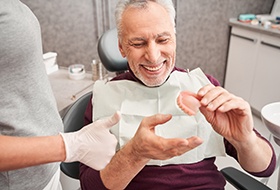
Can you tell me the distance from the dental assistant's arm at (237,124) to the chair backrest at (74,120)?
23.5 inches

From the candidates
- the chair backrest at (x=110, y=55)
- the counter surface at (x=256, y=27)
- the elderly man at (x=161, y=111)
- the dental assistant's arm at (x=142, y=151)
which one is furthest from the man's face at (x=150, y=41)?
the counter surface at (x=256, y=27)

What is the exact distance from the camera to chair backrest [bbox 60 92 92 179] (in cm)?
121

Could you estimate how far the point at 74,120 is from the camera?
123cm

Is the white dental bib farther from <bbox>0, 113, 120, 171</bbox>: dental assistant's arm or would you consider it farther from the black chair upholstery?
<bbox>0, 113, 120, 171</bbox>: dental assistant's arm

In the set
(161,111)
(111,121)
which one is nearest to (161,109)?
(161,111)

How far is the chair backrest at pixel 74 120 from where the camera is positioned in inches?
47.4

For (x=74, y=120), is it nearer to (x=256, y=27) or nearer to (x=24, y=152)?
(x=24, y=152)

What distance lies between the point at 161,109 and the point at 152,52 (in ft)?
0.90

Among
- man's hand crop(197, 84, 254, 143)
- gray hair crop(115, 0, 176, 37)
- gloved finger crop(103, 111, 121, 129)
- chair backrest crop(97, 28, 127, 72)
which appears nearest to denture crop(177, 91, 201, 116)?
man's hand crop(197, 84, 254, 143)

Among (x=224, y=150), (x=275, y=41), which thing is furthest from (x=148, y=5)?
(x=275, y=41)

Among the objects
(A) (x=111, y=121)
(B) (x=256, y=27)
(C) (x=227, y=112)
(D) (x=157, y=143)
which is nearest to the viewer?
(D) (x=157, y=143)

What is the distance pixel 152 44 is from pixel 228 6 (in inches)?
102

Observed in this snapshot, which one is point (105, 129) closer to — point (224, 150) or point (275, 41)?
point (224, 150)

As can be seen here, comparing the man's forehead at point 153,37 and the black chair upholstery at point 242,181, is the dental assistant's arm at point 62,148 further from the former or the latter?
the black chair upholstery at point 242,181
